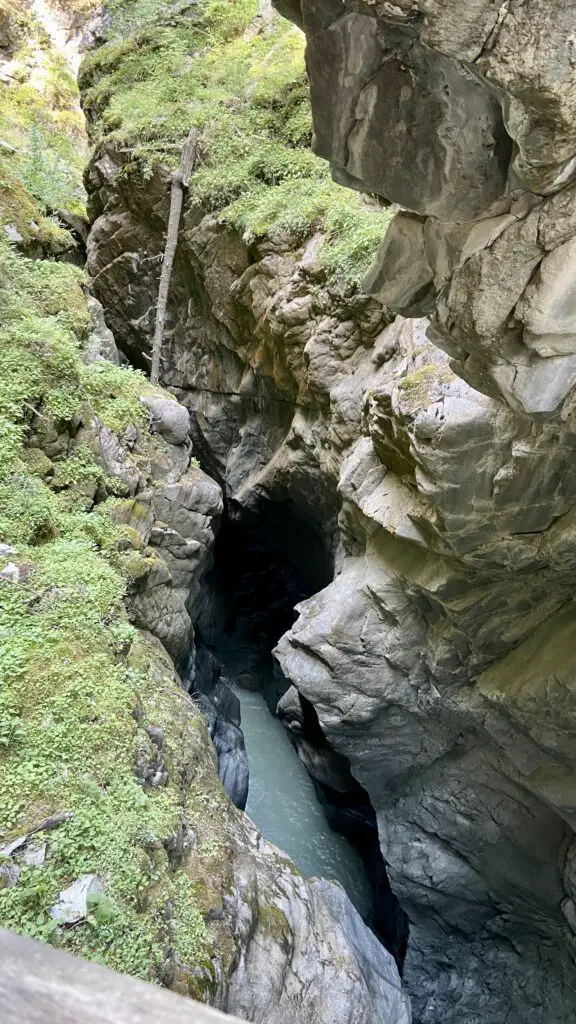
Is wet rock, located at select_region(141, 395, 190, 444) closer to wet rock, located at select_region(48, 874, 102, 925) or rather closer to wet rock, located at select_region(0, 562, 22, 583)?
wet rock, located at select_region(0, 562, 22, 583)

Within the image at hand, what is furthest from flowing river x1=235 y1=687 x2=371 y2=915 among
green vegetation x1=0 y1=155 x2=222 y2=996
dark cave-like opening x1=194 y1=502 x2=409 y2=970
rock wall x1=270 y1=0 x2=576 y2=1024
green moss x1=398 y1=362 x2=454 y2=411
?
green moss x1=398 y1=362 x2=454 y2=411

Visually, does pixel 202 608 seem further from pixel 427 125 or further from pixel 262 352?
pixel 427 125

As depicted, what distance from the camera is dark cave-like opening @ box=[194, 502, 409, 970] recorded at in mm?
11750

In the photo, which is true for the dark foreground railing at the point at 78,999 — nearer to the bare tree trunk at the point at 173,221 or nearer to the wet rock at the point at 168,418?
the wet rock at the point at 168,418

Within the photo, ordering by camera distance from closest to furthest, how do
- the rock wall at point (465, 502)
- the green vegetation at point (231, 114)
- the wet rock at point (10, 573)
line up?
the rock wall at point (465, 502)
the wet rock at point (10, 573)
the green vegetation at point (231, 114)

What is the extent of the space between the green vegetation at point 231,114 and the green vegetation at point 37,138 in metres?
1.96

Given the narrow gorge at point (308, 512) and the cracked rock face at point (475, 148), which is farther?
the narrow gorge at point (308, 512)

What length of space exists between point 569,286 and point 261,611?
15.8 metres

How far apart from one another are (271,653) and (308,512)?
481cm

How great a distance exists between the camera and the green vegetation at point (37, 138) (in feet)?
36.0

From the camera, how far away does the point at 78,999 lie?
115 cm

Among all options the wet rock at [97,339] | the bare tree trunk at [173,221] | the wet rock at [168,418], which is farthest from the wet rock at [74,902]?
the bare tree trunk at [173,221]

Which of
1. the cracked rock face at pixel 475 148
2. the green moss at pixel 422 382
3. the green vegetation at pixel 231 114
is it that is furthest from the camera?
the green vegetation at pixel 231 114

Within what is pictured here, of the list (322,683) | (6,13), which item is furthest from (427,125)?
(6,13)
